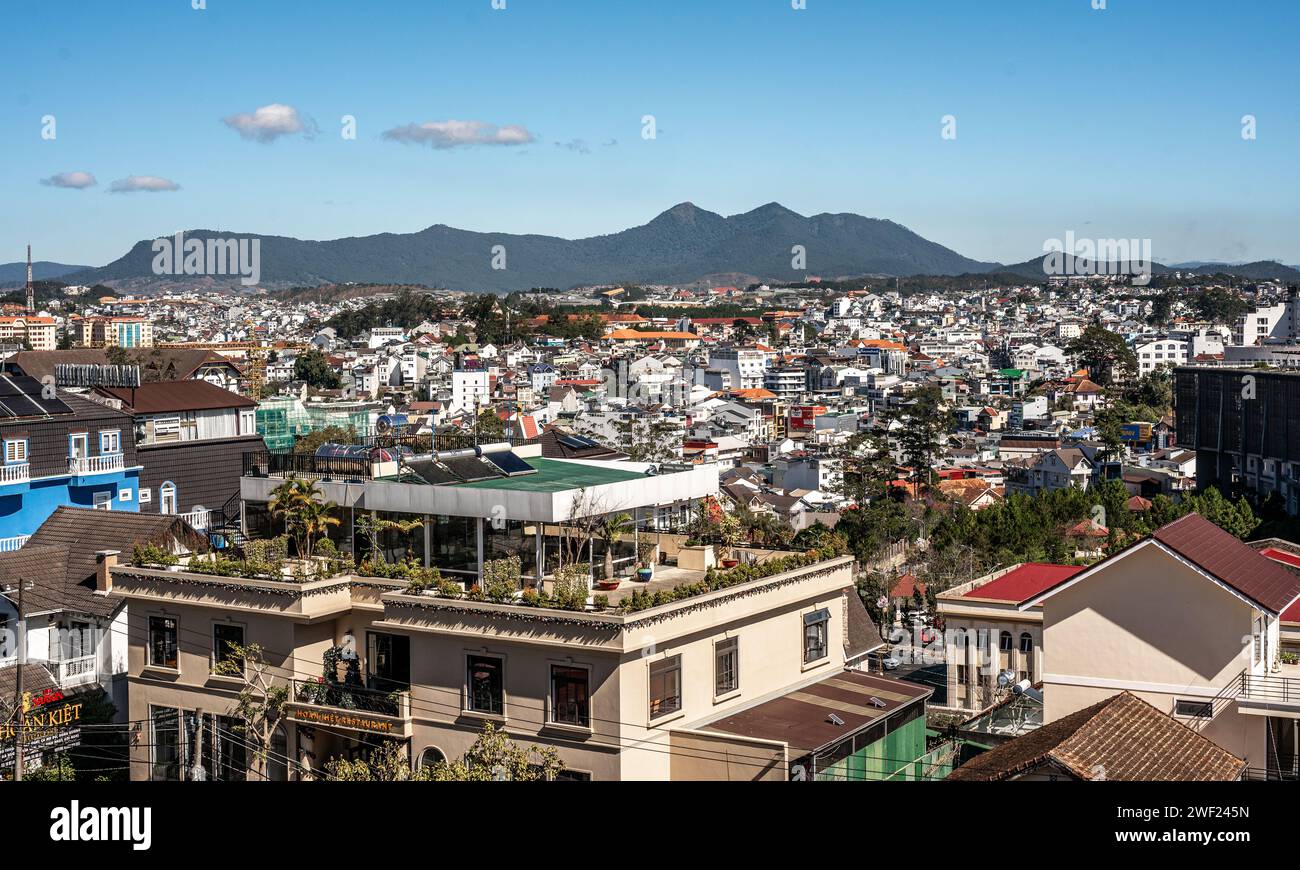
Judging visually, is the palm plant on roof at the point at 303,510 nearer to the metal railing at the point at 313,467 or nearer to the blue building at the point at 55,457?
the metal railing at the point at 313,467

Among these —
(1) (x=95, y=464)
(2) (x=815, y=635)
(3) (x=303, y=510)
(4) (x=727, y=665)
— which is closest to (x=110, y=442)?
(1) (x=95, y=464)

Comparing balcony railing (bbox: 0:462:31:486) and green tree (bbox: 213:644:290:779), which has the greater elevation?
balcony railing (bbox: 0:462:31:486)

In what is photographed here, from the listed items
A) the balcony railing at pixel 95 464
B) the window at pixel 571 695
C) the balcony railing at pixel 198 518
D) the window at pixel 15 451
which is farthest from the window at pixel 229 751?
the balcony railing at pixel 198 518

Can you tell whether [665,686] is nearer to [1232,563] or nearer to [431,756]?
[431,756]

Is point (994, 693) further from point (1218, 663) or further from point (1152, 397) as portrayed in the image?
point (1152, 397)

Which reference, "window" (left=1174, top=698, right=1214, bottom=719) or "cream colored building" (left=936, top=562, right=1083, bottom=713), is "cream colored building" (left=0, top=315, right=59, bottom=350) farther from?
"window" (left=1174, top=698, right=1214, bottom=719)

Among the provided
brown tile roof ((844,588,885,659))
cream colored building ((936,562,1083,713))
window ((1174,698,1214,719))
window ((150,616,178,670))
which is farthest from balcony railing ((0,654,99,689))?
cream colored building ((936,562,1083,713))
